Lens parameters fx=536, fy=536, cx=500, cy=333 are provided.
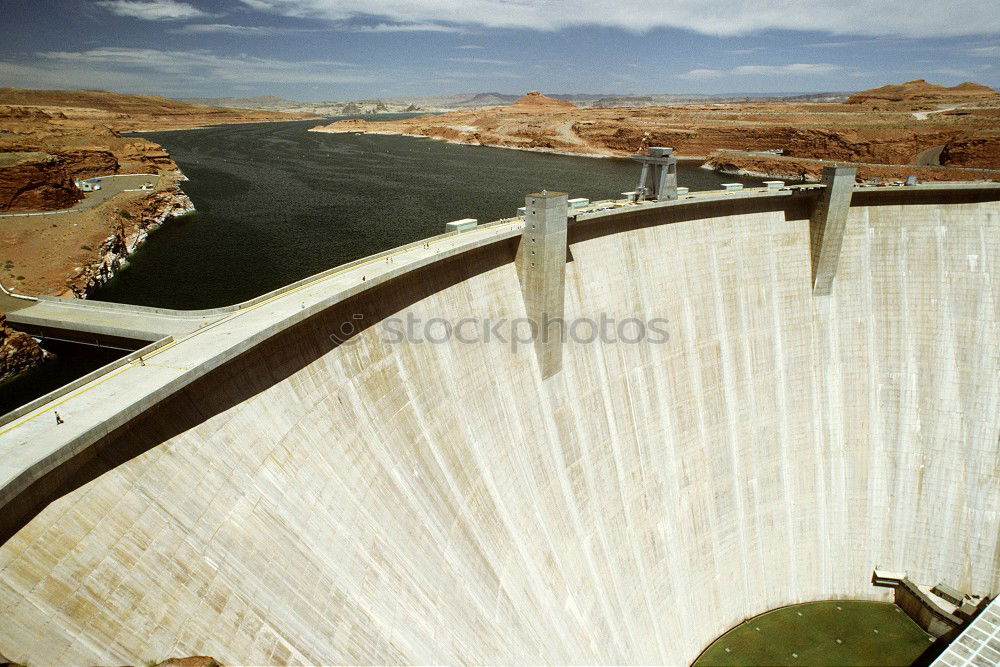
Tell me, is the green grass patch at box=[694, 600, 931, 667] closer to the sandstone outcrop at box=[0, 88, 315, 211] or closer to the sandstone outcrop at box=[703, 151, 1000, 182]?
the sandstone outcrop at box=[703, 151, 1000, 182]

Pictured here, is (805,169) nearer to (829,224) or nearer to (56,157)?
(829,224)

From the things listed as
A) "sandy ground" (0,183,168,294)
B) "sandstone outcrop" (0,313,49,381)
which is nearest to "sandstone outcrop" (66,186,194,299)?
"sandy ground" (0,183,168,294)

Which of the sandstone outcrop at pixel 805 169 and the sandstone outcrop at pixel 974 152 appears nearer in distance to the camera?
the sandstone outcrop at pixel 805 169

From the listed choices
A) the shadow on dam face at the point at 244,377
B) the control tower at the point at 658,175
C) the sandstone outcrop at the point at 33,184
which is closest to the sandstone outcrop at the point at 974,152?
→ the control tower at the point at 658,175

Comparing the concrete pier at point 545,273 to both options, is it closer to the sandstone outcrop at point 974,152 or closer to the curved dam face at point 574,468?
the curved dam face at point 574,468

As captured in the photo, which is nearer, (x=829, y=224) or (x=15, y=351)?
(x=15, y=351)

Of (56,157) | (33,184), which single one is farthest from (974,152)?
(56,157)

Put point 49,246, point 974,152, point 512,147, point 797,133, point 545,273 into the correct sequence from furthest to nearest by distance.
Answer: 1. point 512,147
2. point 797,133
3. point 974,152
4. point 49,246
5. point 545,273
